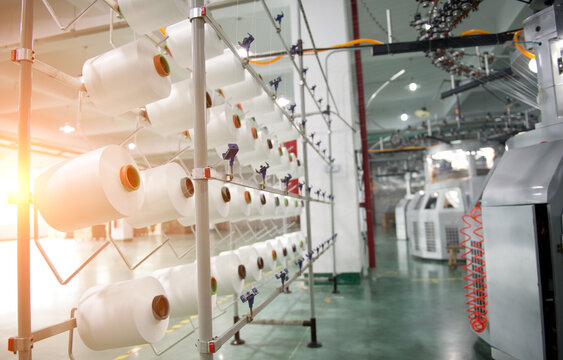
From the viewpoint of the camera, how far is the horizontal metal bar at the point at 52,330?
4.55 ft

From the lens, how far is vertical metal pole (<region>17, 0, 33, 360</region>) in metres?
1.34

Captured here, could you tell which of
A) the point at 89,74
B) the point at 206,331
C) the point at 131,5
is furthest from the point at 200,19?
the point at 206,331

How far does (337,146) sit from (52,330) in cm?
614

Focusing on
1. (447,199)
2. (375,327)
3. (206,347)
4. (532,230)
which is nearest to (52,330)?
(206,347)

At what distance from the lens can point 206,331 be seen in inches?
72.5

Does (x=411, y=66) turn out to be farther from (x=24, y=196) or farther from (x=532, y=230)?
(x=24, y=196)

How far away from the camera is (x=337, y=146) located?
7.14m

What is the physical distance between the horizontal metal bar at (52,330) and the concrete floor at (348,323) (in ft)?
5.72

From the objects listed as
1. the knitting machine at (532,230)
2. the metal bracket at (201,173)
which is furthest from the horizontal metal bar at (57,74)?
the knitting machine at (532,230)

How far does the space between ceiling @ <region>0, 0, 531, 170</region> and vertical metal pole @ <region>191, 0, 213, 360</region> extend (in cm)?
50

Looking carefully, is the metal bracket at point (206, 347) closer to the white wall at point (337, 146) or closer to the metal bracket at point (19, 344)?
the metal bracket at point (19, 344)

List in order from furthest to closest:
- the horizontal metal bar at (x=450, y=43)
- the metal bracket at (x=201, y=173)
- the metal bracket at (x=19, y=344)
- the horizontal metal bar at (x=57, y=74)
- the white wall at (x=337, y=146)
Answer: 1. the white wall at (x=337, y=146)
2. the horizontal metal bar at (x=450, y=43)
3. the metal bracket at (x=201, y=173)
4. the horizontal metal bar at (x=57, y=74)
5. the metal bracket at (x=19, y=344)

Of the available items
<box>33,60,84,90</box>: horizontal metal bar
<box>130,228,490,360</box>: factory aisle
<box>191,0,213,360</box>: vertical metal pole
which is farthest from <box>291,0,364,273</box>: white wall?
<box>33,60,84,90</box>: horizontal metal bar

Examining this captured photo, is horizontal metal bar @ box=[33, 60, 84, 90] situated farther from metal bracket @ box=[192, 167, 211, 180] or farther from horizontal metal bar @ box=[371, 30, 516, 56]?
horizontal metal bar @ box=[371, 30, 516, 56]
